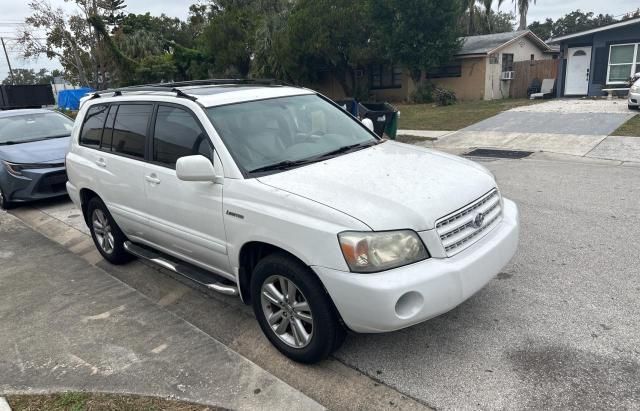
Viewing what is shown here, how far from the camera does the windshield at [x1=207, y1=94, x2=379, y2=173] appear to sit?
11.6 feet

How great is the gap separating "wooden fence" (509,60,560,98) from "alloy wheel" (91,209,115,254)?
82.1ft

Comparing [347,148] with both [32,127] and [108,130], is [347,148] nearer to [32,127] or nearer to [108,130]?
[108,130]

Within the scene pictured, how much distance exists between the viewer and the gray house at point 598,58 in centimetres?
2081

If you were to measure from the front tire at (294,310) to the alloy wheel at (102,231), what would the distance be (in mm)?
2531

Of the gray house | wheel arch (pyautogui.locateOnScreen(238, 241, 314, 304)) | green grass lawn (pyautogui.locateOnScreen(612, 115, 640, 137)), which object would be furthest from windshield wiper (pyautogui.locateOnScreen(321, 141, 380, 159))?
the gray house

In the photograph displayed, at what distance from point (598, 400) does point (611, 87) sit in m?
22.8

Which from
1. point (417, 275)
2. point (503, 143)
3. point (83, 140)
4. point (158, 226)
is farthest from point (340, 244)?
point (503, 143)

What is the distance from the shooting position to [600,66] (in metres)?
21.6

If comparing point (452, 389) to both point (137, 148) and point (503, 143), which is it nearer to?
point (137, 148)

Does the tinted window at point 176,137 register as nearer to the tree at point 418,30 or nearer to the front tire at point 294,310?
the front tire at point 294,310

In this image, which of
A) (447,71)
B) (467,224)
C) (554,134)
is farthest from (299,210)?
(447,71)

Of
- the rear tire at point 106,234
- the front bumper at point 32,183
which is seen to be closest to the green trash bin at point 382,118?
the front bumper at point 32,183

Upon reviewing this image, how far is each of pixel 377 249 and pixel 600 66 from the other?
2338 centimetres

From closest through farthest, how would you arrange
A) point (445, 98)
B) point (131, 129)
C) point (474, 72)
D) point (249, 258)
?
point (249, 258) < point (131, 129) < point (445, 98) < point (474, 72)
